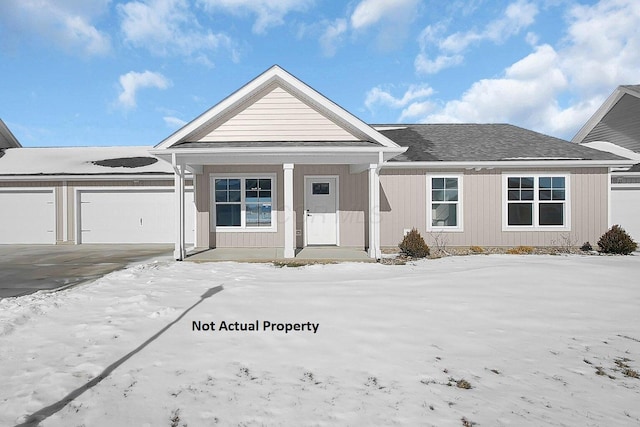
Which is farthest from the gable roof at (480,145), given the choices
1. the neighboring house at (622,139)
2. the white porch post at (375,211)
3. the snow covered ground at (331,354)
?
the snow covered ground at (331,354)

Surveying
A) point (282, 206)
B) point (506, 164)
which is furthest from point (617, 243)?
point (282, 206)

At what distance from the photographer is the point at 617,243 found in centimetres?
1048

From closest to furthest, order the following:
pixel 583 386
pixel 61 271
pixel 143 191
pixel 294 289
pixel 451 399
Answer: pixel 451 399 → pixel 583 386 → pixel 294 289 → pixel 61 271 → pixel 143 191

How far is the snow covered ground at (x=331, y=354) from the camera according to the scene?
2758 mm

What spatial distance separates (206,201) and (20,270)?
515cm

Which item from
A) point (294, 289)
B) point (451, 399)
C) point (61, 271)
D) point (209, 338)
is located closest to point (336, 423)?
point (451, 399)

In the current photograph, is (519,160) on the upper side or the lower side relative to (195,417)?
upper

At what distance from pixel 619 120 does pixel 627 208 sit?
23.8ft

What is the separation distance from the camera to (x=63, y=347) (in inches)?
154

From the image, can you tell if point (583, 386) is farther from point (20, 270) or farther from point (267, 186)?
point (20, 270)

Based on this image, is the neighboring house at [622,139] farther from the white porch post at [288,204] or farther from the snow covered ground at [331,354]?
the white porch post at [288,204]

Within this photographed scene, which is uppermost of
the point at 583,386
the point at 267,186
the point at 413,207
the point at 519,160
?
the point at 519,160

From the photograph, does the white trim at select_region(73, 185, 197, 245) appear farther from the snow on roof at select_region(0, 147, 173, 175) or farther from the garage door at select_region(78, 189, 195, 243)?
the snow on roof at select_region(0, 147, 173, 175)

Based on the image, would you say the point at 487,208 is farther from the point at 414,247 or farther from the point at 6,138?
the point at 6,138
